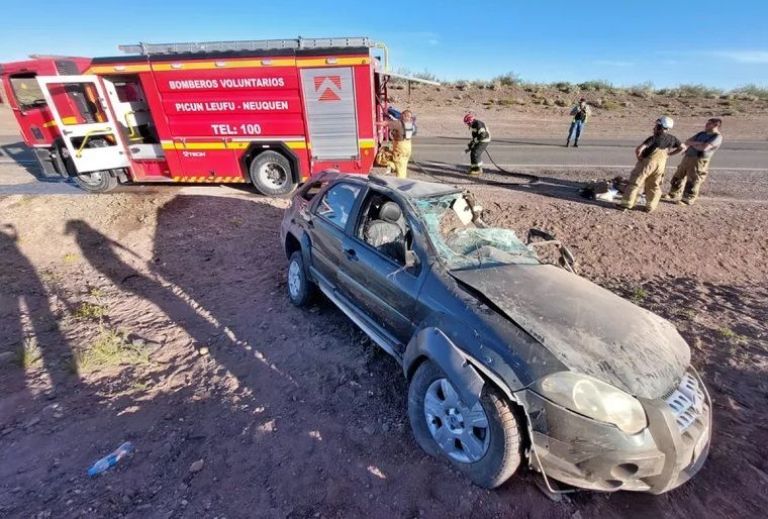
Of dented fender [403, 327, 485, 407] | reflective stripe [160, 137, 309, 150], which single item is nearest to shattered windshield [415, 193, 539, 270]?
dented fender [403, 327, 485, 407]

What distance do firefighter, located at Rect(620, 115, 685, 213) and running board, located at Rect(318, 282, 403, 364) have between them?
20.0 feet

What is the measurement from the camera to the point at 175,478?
2457 millimetres

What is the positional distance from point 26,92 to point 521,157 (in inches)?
491

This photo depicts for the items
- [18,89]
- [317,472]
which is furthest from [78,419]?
[18,89]

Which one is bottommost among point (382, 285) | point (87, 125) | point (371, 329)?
point (371, 329)

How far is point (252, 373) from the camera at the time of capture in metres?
3.50

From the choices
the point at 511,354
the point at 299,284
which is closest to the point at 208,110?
the point at 299,284

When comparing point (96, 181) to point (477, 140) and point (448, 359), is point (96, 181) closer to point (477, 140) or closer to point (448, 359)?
point (477, 140)

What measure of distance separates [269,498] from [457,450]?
47.0 inches

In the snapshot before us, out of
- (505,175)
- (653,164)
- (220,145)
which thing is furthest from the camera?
(505,175)

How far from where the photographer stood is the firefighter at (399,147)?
8023mm

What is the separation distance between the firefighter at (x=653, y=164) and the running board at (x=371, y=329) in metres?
6.09

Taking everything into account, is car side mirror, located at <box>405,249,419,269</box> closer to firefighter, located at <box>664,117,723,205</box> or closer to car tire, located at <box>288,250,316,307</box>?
car tire, located at <box>288,250,316,307</box>

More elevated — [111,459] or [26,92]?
[26,92]
